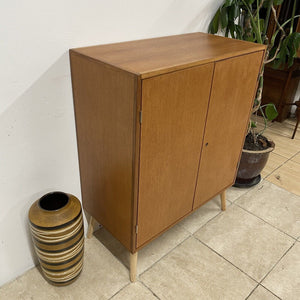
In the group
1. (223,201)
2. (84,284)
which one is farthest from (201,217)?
(84,284)

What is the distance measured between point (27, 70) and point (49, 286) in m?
1.12

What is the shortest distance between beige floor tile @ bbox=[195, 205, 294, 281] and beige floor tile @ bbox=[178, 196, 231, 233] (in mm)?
38

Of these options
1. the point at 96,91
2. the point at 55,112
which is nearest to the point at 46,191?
the point at 55,112

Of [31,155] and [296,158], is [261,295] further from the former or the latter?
[296,158]

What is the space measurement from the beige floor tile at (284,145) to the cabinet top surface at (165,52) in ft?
5.36

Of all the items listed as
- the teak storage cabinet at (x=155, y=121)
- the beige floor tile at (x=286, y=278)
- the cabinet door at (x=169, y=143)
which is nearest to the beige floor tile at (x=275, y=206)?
the beige floor tile at (x=286, y=278)

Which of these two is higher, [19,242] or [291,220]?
[19,242]

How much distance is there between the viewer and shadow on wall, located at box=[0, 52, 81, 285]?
4.37 feet

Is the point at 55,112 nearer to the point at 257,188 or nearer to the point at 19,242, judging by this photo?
the point at 19,242

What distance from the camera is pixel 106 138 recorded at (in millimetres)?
1356

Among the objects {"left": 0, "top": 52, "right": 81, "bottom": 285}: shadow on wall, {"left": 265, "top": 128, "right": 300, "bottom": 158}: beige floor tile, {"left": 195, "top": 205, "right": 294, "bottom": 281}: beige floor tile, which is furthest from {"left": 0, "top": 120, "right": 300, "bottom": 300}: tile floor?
{"left": 265, "top": 128, "right": 300, "bottom": 158}: beige floor tile

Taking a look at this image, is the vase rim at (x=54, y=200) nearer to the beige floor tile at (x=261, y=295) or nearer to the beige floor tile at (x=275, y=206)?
the beige floor tile at (x=261, y=295)

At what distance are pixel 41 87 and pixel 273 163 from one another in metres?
2.23

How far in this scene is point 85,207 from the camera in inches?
69.7
